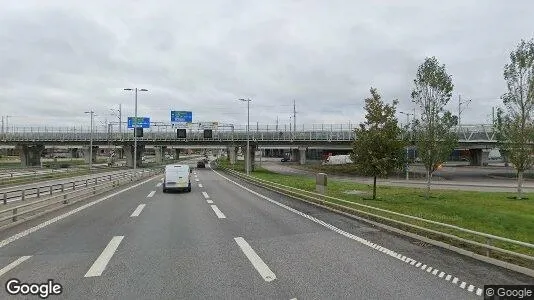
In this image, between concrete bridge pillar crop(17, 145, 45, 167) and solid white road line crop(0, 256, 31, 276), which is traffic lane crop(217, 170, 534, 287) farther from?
concrete bridge pillar crop(17, 145, 45, 167)

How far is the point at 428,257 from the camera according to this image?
32.7 feet

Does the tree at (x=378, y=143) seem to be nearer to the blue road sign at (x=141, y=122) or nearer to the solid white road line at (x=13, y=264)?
the solid white road line at (x=13, y=264)

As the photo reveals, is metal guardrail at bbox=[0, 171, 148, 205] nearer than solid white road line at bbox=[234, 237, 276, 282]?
No

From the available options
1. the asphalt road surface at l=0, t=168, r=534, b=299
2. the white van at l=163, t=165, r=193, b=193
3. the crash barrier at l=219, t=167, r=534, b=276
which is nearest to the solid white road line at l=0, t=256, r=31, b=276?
the asphalt road surface at l=0, t=168, r=534, b=299

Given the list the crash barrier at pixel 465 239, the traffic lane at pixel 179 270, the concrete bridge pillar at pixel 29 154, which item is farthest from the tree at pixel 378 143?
the concrete bridge pillar at pixel 29 154

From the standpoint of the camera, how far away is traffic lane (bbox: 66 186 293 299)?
7.09 metres

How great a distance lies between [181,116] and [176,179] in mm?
38381

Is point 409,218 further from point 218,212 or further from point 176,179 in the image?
point 176,179

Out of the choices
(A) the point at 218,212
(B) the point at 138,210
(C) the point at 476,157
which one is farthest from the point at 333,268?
(C) the point at 476,157

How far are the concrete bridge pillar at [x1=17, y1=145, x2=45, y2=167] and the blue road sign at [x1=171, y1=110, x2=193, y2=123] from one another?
38833mm

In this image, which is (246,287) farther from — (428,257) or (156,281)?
(428,257)

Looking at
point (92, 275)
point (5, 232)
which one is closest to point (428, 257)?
point (92, 275)

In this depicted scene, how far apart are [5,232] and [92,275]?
22.2 feet

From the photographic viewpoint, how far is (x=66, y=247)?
10.8 m
